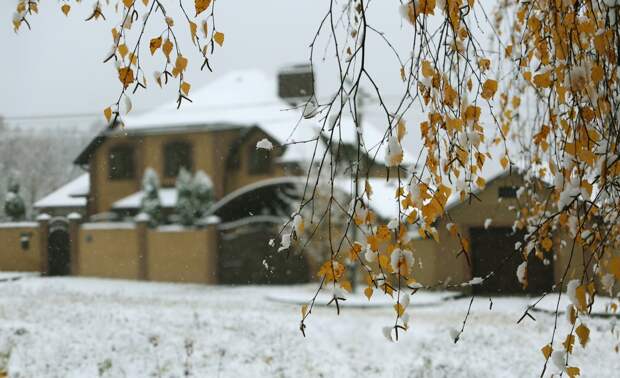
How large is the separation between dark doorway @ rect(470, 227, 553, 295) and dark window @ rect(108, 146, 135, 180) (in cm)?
1425

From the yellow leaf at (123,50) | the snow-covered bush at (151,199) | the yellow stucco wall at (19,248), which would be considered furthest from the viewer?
the snow-covered bush at (151,199)

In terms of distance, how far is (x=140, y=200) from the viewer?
2528cm

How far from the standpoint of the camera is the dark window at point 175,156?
26000mm

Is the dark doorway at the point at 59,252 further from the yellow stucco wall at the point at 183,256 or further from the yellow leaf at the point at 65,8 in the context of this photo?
the yellow leaf at the point at 65,8

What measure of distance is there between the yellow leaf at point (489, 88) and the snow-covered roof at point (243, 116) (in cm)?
2006

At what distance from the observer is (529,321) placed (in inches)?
486

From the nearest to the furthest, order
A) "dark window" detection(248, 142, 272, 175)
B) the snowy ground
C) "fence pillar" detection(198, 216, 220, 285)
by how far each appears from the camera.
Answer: the snowy ground
"fence pillar" detection(198, 216, 220, 285)
"dark window" detection(248, 142, 272, 175)

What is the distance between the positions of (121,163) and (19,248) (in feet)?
16.3

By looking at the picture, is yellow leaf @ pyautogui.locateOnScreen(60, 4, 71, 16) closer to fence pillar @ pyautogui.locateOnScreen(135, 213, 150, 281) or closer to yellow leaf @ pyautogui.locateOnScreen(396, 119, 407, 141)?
yellow leaf @ pyautogui.locateOnScreen(396, 119, 407, 141)

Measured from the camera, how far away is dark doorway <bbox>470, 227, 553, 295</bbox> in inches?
703

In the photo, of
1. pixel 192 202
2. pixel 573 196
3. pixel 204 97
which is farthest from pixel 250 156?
pixel 573 196

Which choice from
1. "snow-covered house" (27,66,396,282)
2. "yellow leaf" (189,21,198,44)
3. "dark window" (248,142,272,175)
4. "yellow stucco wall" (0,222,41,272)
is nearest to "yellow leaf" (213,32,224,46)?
"yellow leaf" (189,21,198,44)

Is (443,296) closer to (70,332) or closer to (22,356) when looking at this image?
(70,332)

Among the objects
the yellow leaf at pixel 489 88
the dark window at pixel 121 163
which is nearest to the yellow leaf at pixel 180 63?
the yellow leaf at pixel 489 88
